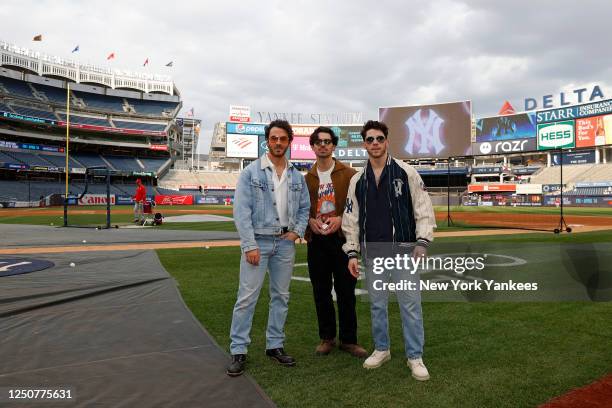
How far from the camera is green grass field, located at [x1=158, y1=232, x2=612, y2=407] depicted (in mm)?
2844

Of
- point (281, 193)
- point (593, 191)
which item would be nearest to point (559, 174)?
point (593, 191)

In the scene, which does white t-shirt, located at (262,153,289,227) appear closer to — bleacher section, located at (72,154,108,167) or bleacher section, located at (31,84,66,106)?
bleacher section, located at (72,154,108,167)

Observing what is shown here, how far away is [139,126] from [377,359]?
221 ft

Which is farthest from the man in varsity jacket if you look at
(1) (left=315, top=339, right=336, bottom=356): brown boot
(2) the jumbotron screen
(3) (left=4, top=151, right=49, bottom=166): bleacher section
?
(3) (left=4, top=151, right=49, bottom=166): bleacher section

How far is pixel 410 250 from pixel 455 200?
5769 centimetres

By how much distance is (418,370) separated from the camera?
→ 315 centimetres

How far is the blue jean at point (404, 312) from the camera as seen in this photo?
3301 mm

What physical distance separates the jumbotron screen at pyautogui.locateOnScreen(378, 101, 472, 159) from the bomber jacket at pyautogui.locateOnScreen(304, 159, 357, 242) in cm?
4794

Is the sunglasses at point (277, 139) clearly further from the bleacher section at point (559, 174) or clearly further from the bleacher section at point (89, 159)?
the bleacher section at point (559, 174)

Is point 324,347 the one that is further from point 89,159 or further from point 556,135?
point 556,135

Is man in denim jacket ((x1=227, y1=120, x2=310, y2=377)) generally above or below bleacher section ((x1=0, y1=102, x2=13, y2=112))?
below

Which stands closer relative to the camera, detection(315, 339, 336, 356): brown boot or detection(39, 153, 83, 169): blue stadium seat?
detection(315, 339, 336, 356): brown boot

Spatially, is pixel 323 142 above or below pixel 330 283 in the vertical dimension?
above

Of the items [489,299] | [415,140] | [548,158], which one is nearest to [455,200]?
[415,140]
